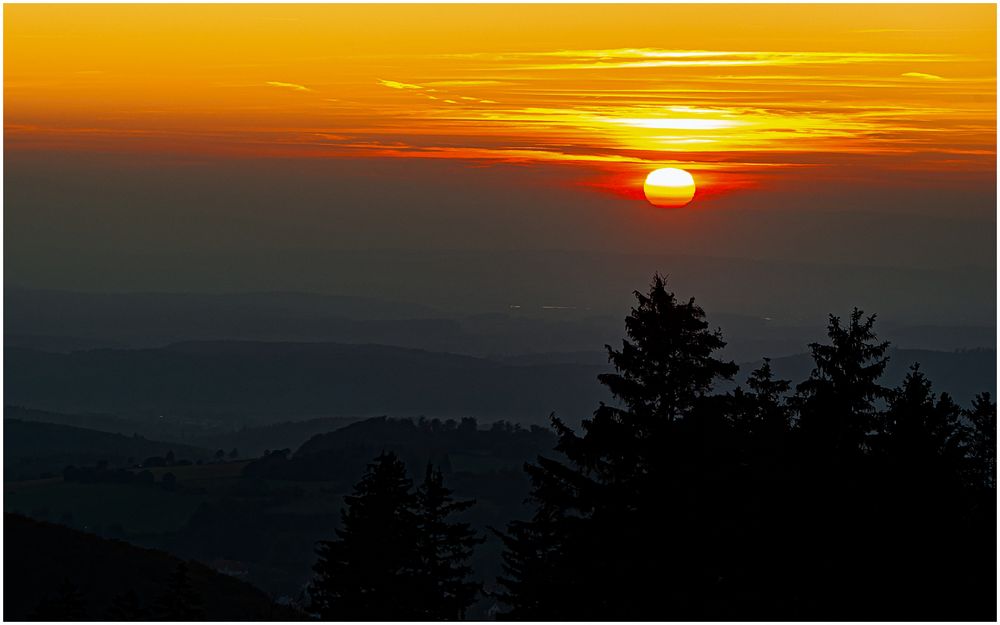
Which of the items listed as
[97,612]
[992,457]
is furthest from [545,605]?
[97,612]

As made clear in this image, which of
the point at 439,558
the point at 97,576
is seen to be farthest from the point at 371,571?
the point at 97,576

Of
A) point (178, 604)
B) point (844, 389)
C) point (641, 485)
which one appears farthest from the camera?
point (178, 604)

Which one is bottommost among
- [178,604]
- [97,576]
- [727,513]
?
[97,576]

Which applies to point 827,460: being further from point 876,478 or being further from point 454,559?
point 454,559

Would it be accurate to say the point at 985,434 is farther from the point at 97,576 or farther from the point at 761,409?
the point at 97,576

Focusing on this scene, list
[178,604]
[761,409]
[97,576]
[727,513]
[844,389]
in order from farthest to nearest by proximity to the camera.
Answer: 1. [97,576]
2. [178,604]
3. [844,389]
4. [761,409]
5. [727,513]

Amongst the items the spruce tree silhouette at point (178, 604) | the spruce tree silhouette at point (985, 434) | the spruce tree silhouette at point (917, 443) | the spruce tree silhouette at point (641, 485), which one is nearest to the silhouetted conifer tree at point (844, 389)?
the spruce tree silhouette at point (917, 443)
